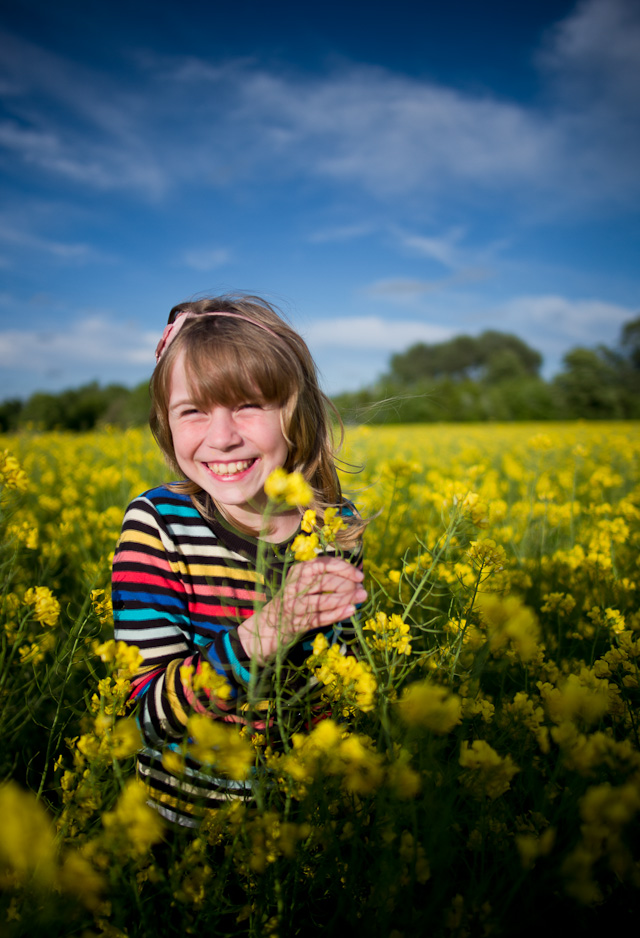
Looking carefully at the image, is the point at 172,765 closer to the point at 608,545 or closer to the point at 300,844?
the point at 300,844

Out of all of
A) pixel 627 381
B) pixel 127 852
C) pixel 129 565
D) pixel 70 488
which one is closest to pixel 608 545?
pixel 129 565

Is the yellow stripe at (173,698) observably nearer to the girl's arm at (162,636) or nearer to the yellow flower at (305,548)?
the girl's arm at (162,636)

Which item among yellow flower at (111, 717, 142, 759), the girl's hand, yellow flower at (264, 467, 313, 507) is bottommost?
yellow flower at (111, 717, 142, 759)

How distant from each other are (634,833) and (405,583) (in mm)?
1110

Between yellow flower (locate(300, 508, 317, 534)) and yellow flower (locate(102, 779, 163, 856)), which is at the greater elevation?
yellow flower (locate(300, 508, 317, 534))

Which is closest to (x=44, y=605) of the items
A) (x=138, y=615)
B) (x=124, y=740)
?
(x=138, y=615)

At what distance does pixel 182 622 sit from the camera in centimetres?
139

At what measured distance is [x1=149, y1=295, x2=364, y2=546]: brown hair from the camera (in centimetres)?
134

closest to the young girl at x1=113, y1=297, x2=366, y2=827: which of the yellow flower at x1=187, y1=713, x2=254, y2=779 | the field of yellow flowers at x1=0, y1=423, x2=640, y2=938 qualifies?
the field of yellow flowers at x1=0, y1=423, x2=640, y2=938

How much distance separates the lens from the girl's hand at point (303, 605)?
95cm

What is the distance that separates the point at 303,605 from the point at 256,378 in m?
0.67

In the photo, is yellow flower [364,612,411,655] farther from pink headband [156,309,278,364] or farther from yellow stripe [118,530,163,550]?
pink headband [156,309,278,364]

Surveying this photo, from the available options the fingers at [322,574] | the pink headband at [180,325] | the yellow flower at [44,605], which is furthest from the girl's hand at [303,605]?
the pink headband at [180,325]

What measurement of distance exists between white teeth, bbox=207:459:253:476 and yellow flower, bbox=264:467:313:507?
52cm
